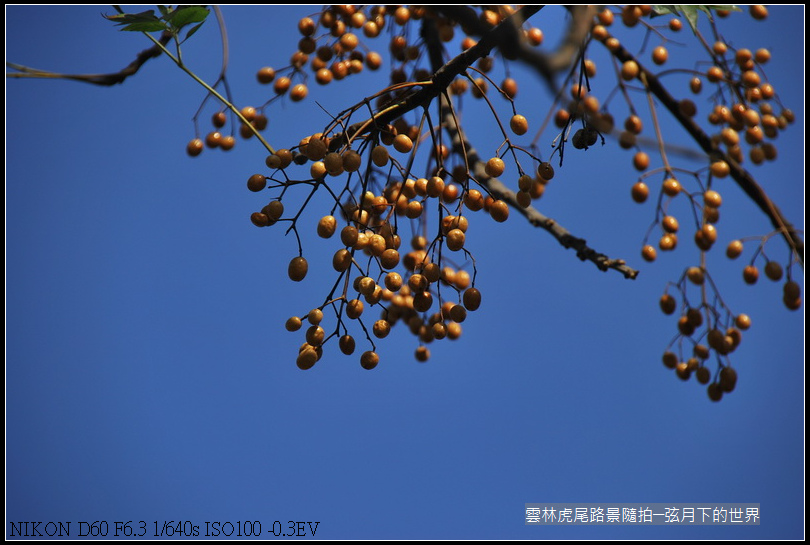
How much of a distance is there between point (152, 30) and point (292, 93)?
0.54 m

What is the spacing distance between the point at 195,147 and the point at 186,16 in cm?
47

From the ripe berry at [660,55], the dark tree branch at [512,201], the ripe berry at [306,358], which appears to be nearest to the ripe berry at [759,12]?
the ripe berry at [660,55]

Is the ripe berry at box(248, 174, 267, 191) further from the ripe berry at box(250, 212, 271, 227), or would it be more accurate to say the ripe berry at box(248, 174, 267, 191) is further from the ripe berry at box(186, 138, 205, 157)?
the ripe berry at box(186, 138, 205, 157)

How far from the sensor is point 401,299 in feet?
4.56

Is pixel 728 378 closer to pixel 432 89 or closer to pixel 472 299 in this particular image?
pixel 472 299

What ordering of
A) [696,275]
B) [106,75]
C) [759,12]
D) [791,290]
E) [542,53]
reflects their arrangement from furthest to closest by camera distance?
[759,12] < [696,275] < [791,290] < [106,75] < [542,53]

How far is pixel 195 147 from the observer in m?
1.45

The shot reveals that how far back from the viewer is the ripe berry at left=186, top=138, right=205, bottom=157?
145 centimetres

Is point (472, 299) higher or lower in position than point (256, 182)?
lower

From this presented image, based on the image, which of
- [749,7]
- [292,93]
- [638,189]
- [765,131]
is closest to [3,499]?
[292,93]

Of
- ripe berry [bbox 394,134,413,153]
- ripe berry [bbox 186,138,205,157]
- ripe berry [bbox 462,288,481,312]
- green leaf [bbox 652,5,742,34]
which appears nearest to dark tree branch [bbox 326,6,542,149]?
ripe berry [bbox 394,134,413,153]

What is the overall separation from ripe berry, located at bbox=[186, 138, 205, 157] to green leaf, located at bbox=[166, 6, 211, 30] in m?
0.44

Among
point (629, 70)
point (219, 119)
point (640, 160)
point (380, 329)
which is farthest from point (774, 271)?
point (219, 119)

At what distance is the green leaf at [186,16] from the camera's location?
99 cm
